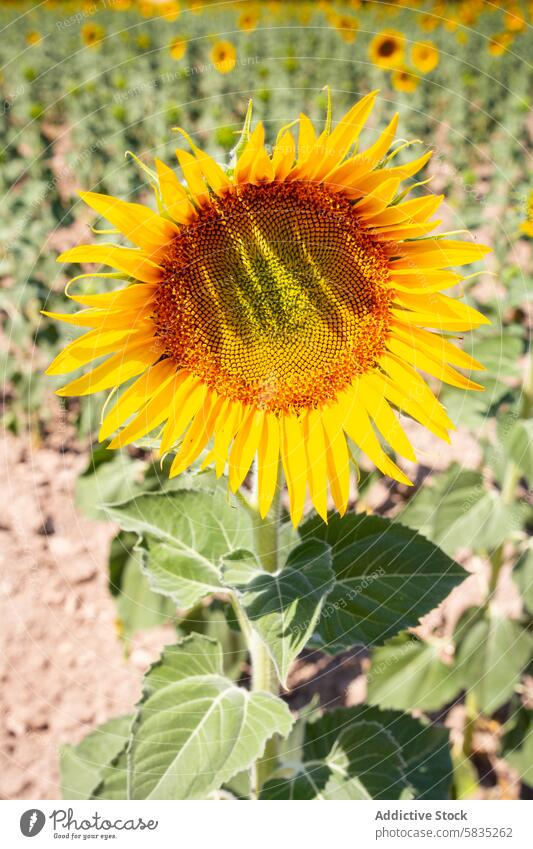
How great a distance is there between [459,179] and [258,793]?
503cm

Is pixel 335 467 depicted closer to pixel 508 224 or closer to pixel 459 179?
pixel 508 224

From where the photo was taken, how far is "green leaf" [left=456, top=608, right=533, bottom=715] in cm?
246

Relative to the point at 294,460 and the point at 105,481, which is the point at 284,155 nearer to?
the point at 294,460

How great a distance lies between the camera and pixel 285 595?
4.27 feet

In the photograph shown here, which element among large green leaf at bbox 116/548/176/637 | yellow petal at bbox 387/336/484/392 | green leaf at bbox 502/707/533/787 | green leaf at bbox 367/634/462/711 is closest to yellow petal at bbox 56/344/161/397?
yellow petal at bbox 387/336/484/392

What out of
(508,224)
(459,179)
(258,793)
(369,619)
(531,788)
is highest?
(459,179)

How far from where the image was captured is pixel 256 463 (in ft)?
4.62

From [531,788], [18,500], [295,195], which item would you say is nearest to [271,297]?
[295,195]

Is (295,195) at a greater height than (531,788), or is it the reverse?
(295,195)

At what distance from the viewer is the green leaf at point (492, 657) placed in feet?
8.07

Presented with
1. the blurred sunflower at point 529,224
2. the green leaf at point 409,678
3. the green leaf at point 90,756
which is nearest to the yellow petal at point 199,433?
the green leaf at point 90,756

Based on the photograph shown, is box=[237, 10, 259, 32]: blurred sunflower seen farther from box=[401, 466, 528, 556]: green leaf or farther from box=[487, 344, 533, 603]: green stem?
box=[401, 466, 528, 556]: green leaf

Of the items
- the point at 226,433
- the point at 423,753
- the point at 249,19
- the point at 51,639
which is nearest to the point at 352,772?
the point at 423,753

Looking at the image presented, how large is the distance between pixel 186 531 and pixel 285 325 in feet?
1.69
